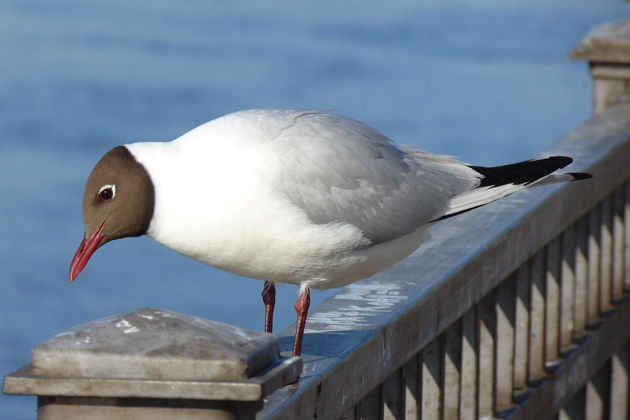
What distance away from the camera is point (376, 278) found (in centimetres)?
330

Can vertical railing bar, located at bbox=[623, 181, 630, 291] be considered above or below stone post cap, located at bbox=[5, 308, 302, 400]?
below

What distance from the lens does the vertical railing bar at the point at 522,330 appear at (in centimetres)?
376

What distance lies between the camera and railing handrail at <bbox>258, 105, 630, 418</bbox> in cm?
258

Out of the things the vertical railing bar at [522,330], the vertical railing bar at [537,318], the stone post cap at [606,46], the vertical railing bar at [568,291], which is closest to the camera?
the vertical railing bar at [522,330]

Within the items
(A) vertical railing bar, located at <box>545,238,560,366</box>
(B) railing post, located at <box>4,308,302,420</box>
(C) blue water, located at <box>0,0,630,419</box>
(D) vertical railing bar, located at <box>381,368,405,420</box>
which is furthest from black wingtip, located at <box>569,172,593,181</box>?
(C) blue water, located at <box>0,0,630,419</box>

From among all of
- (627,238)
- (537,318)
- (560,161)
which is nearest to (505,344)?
(537,318)

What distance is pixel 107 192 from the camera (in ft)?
9.86

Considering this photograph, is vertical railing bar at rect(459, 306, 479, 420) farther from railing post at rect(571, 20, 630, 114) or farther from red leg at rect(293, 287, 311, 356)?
railing post at rect(571, 20, 630, 114)

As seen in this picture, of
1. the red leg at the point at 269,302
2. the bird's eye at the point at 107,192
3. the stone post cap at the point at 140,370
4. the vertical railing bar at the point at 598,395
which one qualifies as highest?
the bird's eye at the point at 107,192

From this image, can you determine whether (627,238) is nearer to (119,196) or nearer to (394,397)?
(394,397)

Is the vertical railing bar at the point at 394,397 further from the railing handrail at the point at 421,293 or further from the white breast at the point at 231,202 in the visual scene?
the white breast at the point at 231,202

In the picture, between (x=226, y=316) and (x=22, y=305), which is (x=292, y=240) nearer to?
(x=226, y=316)

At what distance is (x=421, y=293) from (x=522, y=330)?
2.81 ft

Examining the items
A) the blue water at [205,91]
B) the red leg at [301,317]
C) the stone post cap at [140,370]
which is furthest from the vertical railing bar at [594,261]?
the stone post cap at [140,370]
